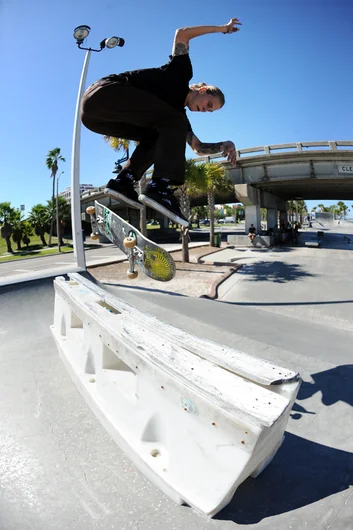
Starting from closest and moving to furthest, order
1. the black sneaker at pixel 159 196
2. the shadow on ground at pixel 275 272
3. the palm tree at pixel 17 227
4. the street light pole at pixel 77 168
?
the black sneaker at pixel 159 196 → the street light pole at pixel 77 168 → the shadow on ground at pixel 275 272 → the palm tree at pixel 17 227

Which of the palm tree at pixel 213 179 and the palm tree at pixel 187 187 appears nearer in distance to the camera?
the palm tree at pixel 187 187

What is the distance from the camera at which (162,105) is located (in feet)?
8.45

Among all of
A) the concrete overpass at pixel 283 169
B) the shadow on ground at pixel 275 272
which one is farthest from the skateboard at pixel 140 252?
the concrete overpass at pixel 283 169

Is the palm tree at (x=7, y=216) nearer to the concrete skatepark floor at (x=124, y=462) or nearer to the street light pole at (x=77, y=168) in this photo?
the street light pole at (x=77, y=168)

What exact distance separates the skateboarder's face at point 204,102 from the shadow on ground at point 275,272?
1020 cm

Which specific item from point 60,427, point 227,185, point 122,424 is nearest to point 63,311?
point 60,427

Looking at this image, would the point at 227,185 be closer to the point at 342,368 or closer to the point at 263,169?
the point at 263,169

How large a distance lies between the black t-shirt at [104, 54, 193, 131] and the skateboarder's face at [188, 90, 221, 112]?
175 millimetres

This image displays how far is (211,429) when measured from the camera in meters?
1.65

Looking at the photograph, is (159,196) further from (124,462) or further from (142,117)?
(124,462)

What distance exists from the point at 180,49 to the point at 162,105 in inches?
18.1

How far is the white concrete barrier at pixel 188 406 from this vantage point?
154 cm

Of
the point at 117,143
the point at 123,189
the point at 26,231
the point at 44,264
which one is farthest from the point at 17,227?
the point at 123,189

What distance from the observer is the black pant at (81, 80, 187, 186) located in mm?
2416
